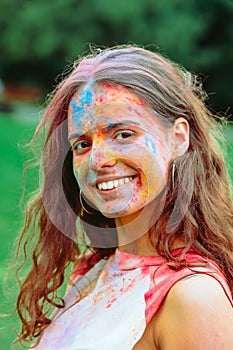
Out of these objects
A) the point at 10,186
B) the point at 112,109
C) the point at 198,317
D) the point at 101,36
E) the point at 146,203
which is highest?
the point at 101,36

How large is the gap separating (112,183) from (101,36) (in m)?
11.3

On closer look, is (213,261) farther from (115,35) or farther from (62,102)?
(115,35)

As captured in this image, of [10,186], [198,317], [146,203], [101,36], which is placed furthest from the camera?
[101,36]

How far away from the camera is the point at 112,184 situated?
2.04 m

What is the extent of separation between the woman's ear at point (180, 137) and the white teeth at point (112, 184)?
15cm

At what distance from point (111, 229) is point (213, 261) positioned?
1.64ft

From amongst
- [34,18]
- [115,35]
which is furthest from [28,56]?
[115,35]

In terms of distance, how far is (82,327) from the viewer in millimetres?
2074

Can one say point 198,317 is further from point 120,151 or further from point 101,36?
point 101,36

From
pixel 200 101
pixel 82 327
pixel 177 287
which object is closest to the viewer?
pixel 177 287

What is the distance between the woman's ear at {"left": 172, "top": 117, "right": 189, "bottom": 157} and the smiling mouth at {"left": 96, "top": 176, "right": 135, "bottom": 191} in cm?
15

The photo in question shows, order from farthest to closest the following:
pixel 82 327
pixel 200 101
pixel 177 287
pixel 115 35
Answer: pixel 115 35, pixel 200 101, pixel 82 327, pixel 177 287

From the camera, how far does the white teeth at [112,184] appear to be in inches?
79.9

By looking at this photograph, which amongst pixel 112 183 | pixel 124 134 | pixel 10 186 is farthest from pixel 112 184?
pixel 10 186
